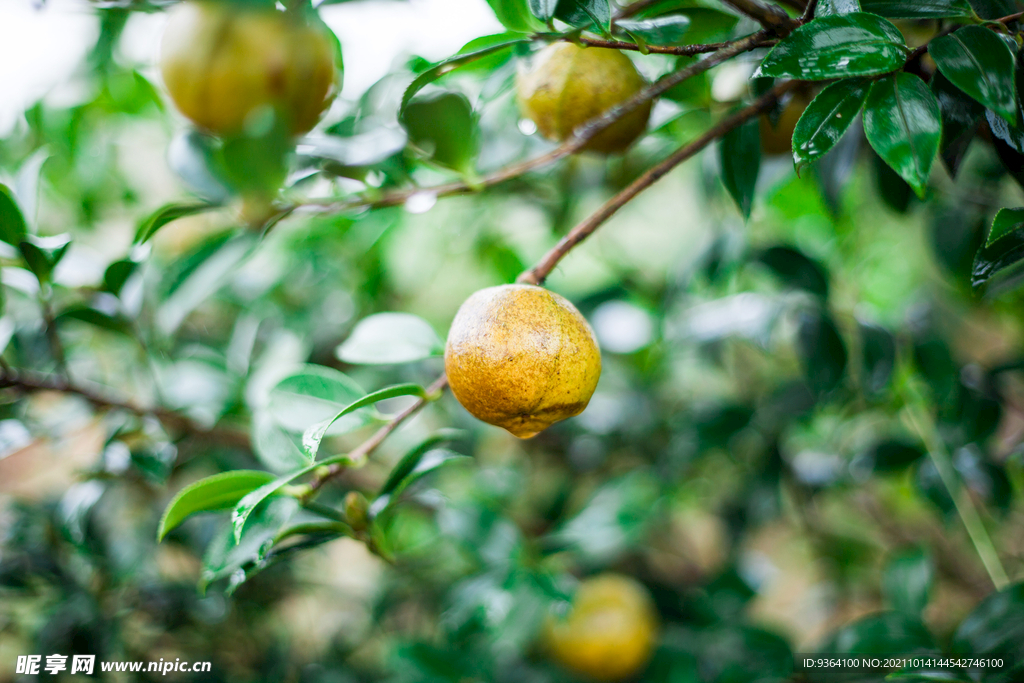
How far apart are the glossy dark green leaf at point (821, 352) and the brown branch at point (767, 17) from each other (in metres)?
0.42

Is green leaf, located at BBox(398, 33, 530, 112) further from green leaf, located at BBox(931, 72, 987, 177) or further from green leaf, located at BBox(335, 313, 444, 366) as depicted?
green leaf, located at BBox(931, 72, 987, 177)

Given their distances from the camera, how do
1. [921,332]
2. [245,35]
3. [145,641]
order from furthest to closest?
[145,641], [921,332], [245,35]

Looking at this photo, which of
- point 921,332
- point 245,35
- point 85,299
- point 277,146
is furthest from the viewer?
point 921,332

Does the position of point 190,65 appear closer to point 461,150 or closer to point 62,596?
point 461,150

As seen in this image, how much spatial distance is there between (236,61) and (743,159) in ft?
1.31

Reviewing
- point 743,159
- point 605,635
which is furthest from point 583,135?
point 605,635

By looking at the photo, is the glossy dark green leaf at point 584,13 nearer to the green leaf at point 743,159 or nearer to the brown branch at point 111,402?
the green leaf at point 743,159

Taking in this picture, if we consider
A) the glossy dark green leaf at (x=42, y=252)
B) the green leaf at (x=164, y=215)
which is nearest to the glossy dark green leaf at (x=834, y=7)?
the green leaf at (x=164, y=215)

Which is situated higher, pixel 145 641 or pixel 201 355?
pixel 201 355

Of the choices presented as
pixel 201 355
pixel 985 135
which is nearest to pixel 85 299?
pixel 201 355

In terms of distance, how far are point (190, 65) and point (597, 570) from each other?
853 mm

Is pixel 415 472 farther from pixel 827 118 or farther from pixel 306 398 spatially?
pixel 827 118

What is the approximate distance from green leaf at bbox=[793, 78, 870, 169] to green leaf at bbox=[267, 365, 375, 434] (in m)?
0.33

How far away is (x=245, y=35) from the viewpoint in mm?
411
